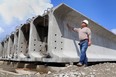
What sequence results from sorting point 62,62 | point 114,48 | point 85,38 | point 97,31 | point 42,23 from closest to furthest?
point 85,38, point 62,62, point 42,23, point 97,31, point 114,48

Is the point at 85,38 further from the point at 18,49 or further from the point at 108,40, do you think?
the point at 108,40

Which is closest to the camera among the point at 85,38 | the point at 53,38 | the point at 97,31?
the point at 85,38

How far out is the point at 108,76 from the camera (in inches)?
220

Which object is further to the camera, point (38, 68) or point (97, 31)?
point (97, 31)

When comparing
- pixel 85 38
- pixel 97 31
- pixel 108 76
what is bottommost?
pixel 108 76

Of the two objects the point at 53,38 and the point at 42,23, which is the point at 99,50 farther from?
the point at 53,38

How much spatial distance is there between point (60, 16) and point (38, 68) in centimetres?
224

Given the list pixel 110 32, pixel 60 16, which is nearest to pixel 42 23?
pixel 60 16

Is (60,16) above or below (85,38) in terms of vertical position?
above

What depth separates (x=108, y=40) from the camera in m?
16.2

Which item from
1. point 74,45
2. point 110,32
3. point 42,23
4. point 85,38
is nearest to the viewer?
point 85,38

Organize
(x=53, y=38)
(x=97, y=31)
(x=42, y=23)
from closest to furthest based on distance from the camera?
(x=53, y=38), (x=42, y=23), (x=97, y=31)

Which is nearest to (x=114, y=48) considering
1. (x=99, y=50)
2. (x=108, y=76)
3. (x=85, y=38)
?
(x=99, y=50)

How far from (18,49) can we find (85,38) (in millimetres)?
6929
